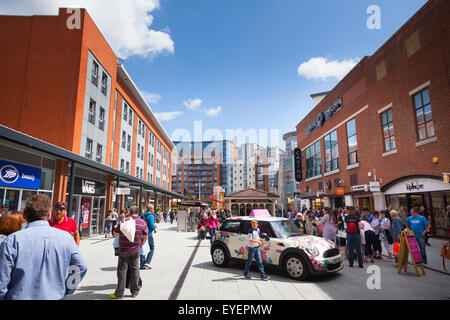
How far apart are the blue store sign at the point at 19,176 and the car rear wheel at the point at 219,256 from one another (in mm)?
9642

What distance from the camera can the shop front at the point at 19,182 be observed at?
11.2 m

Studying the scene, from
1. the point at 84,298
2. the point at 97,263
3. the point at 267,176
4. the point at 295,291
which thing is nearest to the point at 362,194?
the point at 295,291

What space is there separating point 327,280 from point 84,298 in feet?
19.0

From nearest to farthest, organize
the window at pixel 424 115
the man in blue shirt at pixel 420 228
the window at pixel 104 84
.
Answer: the man in blue shirt at pixel 420 228
the window at pixel 424 115
the window at pixel 104 84

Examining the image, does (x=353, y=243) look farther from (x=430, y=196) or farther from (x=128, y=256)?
(x=430, y=196)

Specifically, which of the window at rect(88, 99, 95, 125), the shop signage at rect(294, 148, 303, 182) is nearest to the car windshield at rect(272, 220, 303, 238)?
the window at rect(88, 99, 95, 125)

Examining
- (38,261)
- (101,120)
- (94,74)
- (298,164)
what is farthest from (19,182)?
(298,164)

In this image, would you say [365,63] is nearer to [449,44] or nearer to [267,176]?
[449,44]

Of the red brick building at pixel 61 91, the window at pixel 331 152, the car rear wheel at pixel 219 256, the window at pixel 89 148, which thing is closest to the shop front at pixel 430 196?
the window at pixel 331 152

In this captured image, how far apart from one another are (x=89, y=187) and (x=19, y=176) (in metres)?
5.45

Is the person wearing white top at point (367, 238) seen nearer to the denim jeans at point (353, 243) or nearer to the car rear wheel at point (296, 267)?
the denim jeans at point (353, 243)

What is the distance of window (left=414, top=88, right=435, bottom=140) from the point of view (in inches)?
556
